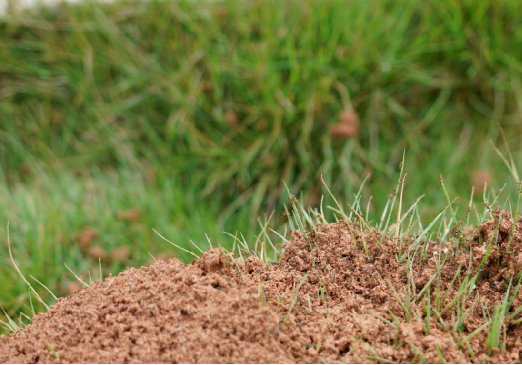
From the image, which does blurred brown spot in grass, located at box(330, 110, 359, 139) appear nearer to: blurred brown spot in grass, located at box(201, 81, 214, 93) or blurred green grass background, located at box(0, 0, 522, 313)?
blurred green grass background, located at box(0, 0, 522, 313)

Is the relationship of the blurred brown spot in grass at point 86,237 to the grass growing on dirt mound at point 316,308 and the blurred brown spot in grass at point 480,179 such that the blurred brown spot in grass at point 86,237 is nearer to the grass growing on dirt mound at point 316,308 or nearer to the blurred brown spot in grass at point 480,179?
the grass growing on dirt mound at point 316,308

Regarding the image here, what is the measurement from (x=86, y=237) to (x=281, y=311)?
145 centimetres

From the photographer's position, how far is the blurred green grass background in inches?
98.7

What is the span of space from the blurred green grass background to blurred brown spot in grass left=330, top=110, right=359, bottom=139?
0.04 metres

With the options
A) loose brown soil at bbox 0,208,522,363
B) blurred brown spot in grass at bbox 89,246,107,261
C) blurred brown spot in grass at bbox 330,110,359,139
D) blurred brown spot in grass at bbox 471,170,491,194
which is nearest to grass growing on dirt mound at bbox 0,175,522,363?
loose brown soil at bbox 0,208,522,363

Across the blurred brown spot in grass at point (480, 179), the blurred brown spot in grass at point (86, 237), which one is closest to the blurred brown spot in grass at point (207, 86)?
the blurred brown spot in grass at point (86, 237)

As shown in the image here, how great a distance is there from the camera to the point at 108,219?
2.32 m

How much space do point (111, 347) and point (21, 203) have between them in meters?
1.70

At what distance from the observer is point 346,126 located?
8.09 ft

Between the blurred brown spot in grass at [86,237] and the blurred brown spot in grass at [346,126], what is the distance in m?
1.25

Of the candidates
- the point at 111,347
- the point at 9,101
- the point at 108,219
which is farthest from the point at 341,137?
the point at 9,101

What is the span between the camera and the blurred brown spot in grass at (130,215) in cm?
233

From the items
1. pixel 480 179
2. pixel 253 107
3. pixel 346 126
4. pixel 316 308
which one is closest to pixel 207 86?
pixel 253 107

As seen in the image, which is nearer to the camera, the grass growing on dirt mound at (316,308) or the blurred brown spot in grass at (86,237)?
the grass growing on dirt mound at (316,308)
